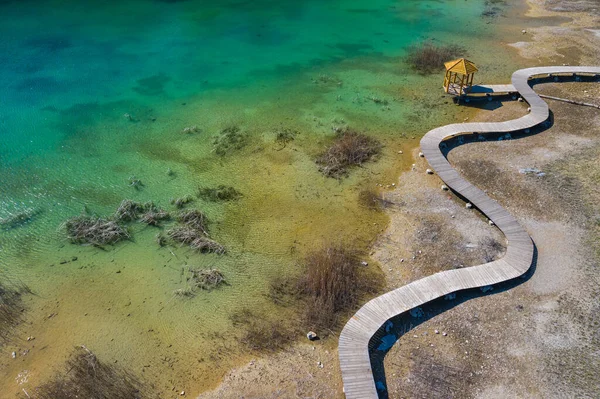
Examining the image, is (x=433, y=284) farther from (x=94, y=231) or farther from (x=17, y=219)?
(x=17, y=219)

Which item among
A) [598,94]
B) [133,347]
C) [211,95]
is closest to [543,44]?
[598,94]

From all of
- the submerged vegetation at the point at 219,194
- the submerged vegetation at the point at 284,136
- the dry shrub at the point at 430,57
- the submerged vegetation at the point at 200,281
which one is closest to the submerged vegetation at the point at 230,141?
the submerged vegetation at the point at 284,136

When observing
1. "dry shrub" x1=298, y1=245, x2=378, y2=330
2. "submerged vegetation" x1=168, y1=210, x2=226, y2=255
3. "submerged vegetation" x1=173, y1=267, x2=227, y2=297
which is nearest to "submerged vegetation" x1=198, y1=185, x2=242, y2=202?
"submerged vegetation" x1=168, y1=210, x2=226, y2=255

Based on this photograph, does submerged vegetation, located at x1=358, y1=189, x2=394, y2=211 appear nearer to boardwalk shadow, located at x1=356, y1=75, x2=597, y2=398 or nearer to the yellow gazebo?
boardwalk shadow, located at x1=356, y1=75, x2=597, y2=398

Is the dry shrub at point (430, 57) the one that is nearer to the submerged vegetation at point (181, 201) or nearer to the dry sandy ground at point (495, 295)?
the dry sandy ground at point (495, 295)

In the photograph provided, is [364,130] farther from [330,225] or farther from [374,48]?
[374,48]

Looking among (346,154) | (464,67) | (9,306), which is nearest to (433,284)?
(346,154)
